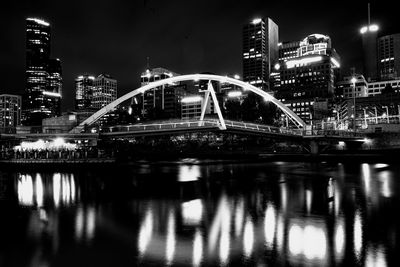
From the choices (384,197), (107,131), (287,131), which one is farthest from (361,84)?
(384,197)

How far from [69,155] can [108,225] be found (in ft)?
128

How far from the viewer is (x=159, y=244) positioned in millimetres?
13180

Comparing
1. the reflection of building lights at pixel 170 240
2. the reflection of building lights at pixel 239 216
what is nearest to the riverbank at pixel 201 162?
the reflection of building lights at pixel 239 216

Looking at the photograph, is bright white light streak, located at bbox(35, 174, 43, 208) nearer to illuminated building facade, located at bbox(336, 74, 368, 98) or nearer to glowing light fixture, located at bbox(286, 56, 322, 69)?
illuminated building facade, located at bbox(336, 74, 368, 98)

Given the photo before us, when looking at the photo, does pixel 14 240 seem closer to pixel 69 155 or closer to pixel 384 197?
pixel 384 197

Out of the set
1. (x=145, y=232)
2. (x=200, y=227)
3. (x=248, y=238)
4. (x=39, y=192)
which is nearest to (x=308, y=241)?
(x=248, y=238)

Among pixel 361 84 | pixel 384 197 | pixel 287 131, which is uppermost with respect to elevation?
pixel 361 84

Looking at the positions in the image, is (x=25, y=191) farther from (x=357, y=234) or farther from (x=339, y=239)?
(x=357, y=234)

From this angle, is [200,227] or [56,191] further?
[56,191]

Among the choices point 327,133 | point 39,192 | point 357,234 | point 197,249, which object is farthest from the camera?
point 327,133

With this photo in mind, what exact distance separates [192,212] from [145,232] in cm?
478

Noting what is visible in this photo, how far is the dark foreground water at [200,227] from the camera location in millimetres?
11695

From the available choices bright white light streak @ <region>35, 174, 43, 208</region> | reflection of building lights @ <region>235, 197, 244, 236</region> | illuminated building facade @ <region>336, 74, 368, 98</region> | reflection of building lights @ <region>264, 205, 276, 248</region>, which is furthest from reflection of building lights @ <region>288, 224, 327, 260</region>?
illuminated building facade @ <region>336, 74, 368, 98</region>

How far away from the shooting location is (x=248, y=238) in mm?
13820
